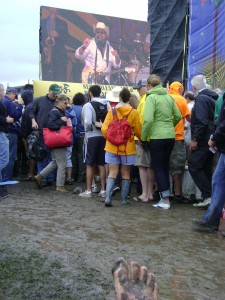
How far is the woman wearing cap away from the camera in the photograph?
5793 millimetres

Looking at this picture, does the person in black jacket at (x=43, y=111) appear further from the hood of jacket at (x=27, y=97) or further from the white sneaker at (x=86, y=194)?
the white sneaker at (x=86, y=194)

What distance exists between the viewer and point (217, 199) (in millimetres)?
4504

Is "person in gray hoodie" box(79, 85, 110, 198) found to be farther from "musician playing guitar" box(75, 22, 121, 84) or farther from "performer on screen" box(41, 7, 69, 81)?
"musician playing guitar" box(75, 22, 121, 84)

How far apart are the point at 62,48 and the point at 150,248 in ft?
45.4

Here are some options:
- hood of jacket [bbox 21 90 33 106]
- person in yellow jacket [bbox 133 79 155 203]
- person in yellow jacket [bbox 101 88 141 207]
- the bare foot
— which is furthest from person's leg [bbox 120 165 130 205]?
the bare foot

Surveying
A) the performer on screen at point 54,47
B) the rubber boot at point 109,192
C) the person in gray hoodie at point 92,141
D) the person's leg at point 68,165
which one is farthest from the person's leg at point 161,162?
the performer on screen at point 54,47

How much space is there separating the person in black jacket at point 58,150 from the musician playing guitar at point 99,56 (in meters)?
10.3

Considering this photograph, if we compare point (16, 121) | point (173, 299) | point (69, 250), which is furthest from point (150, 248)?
point (16, 121)

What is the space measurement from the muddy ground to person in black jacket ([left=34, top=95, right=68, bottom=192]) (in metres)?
1.12

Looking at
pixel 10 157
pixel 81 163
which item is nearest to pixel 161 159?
pixel 81 163

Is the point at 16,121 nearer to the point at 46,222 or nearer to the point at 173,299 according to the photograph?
the point at 46,222

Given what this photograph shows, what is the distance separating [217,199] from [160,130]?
159cm

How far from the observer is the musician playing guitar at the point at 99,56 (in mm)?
17141

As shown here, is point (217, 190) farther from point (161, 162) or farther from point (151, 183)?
point (151, 183)
